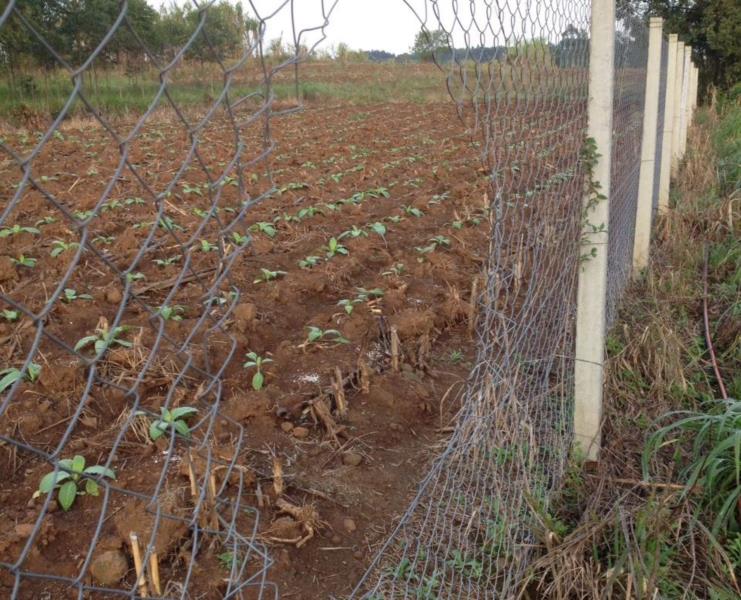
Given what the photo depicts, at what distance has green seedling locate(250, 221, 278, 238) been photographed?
5.50m

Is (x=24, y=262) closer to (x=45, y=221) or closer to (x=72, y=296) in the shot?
(x=72, y=296)

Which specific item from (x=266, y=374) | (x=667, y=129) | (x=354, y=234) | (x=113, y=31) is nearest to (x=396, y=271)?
(x=354, y=234)

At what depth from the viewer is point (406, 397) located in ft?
9.72

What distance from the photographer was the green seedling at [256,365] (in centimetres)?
297

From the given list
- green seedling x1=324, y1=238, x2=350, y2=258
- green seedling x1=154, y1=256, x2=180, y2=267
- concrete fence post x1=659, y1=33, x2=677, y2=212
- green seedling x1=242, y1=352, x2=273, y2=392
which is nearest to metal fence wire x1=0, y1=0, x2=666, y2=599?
green seedling x1=242, y1=352, x2=273, y2=392

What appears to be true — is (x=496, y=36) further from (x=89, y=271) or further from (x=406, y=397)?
(x=89, y=271)

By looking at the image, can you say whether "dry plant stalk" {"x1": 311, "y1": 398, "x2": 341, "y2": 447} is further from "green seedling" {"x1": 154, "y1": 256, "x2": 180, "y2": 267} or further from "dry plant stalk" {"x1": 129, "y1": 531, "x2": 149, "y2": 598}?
"green seedling" {"x1": 154, "y1": 256, "x2": 180, "y2": 267}

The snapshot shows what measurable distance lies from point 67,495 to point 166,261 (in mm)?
2657

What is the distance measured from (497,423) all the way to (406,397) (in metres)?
0.90

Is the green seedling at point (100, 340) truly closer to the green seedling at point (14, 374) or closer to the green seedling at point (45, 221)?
the green seedling at point (14, 374)

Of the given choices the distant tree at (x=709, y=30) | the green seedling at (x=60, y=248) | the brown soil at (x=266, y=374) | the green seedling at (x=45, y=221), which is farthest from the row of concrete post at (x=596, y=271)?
the distant tree at (x=709, y=30)

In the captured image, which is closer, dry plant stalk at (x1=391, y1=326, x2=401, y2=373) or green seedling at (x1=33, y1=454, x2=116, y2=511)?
green seedling at (x1=33, y1=454, x2=116, y2=511)

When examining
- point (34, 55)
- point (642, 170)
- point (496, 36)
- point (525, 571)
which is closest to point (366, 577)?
point (525, 571)

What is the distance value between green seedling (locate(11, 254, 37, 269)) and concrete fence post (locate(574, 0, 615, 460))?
376cm
